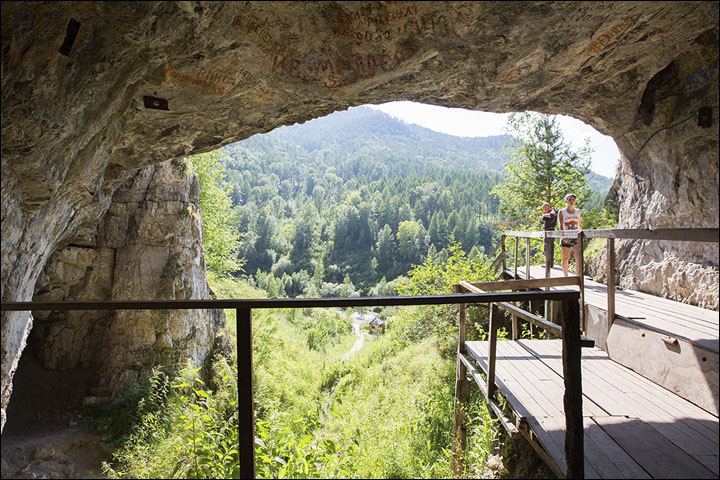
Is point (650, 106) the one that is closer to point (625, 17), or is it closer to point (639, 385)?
point (625, 17)

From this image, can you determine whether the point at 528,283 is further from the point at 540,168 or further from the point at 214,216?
the point at 214,216

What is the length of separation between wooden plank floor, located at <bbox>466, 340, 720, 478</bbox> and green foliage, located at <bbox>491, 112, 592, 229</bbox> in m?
12.9

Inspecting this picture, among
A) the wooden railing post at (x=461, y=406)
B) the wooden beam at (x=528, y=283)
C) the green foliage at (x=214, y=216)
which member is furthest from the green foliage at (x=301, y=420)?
the green foliage at (x=214, y=216)

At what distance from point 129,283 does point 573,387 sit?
7.57 metres

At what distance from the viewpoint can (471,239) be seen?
67.3 meters

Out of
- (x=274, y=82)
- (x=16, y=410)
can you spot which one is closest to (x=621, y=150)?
(x=274, y=82)

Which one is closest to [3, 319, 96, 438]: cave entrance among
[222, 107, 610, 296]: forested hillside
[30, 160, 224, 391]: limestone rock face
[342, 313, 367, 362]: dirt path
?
[30, 160, 224, 391]: limestone rock face

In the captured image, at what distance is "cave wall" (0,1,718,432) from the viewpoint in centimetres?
237

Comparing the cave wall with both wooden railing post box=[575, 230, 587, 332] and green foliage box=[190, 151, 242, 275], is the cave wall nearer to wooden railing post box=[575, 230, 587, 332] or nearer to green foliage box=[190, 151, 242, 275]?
wooden railing post box=[575, 230, 587, 332]

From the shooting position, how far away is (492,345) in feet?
11.3

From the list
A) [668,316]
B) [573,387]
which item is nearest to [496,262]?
[668,316]

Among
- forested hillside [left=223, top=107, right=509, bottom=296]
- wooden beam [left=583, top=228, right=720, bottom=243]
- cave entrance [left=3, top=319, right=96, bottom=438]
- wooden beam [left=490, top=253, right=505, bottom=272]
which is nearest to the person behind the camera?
wooden beam [left=583, top=228, right=720, bottom=243]

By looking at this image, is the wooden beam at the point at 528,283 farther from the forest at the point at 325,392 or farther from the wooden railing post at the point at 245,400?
the wooden railing post at the point at 245,400

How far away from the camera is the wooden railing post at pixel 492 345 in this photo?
3443 millimetres
